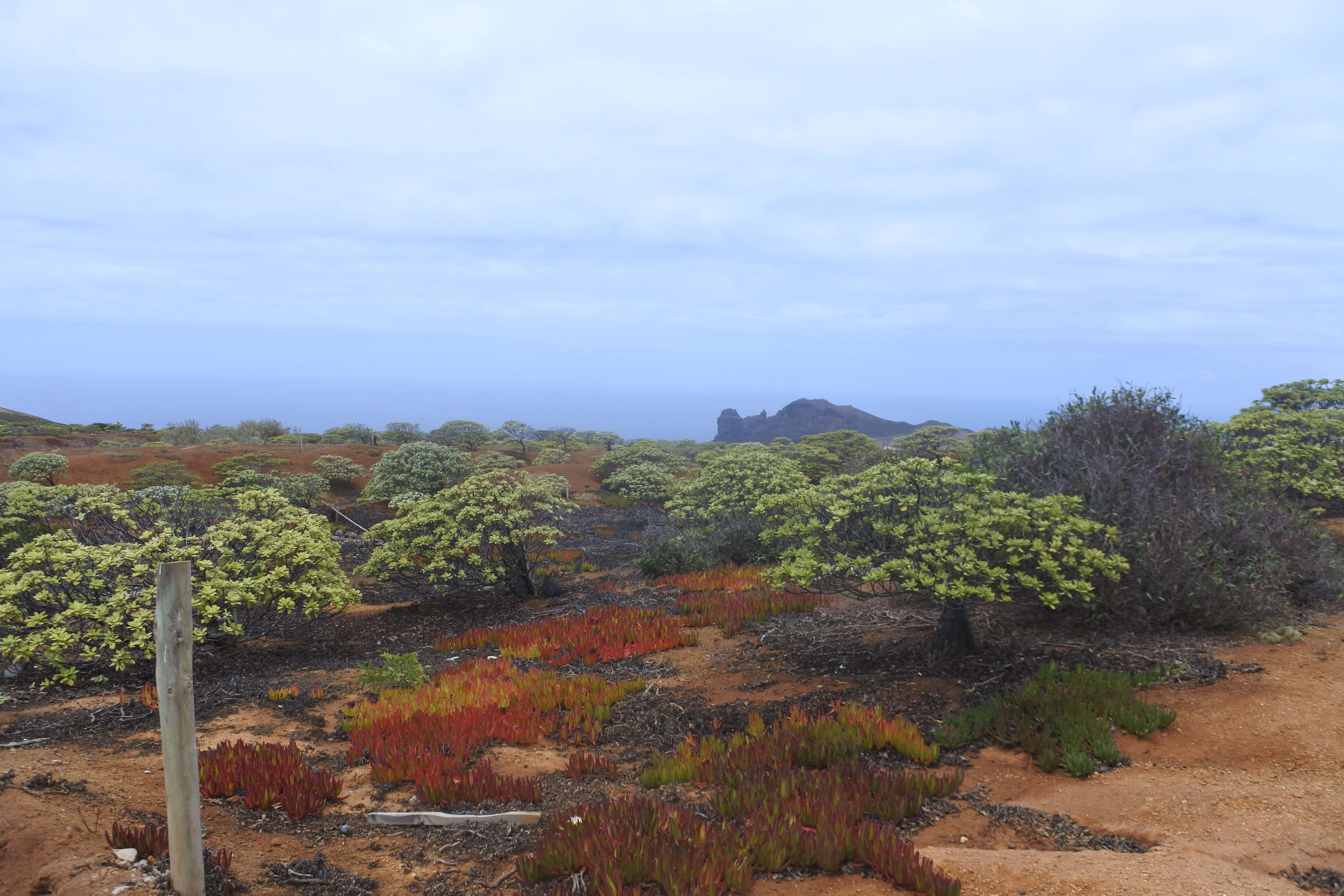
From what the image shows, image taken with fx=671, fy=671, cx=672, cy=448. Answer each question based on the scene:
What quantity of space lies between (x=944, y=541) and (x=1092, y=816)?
275 cm

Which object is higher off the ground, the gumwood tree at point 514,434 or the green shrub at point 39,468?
the gumwood tree at point 514,434

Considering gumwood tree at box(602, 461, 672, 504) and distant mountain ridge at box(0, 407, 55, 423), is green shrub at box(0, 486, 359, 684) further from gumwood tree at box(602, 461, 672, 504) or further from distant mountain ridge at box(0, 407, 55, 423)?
distant mountain ridge at box(0, 407, 55, 423)

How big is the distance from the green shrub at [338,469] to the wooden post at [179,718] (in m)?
31.0

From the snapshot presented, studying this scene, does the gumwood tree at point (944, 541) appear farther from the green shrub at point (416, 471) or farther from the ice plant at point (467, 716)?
the green shrub at point (416, 471)

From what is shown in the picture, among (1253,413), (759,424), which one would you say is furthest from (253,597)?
(759,424)

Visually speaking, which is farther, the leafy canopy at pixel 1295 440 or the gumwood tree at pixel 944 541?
the leafy canopy at pixel 1295 440

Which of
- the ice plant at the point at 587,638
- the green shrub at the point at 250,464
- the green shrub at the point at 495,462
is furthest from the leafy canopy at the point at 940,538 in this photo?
the green shrub at the point at 250,464

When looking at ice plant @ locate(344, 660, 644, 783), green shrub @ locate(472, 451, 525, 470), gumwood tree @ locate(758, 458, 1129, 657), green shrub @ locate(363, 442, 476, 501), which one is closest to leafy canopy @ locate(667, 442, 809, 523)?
gumwood tree @ locate(758, 458, 1129, 657)

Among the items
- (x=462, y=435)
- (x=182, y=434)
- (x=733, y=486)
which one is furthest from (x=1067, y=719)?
(x=182, y=434)

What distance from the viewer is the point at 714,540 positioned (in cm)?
1767

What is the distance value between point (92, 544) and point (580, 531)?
16.9 metres

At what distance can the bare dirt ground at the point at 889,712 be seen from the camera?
4.26 metres

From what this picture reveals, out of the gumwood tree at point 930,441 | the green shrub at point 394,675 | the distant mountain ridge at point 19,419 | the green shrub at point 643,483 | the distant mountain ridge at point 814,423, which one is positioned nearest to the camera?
the green shrub at point 394,675

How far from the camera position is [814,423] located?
105062 millimetres
